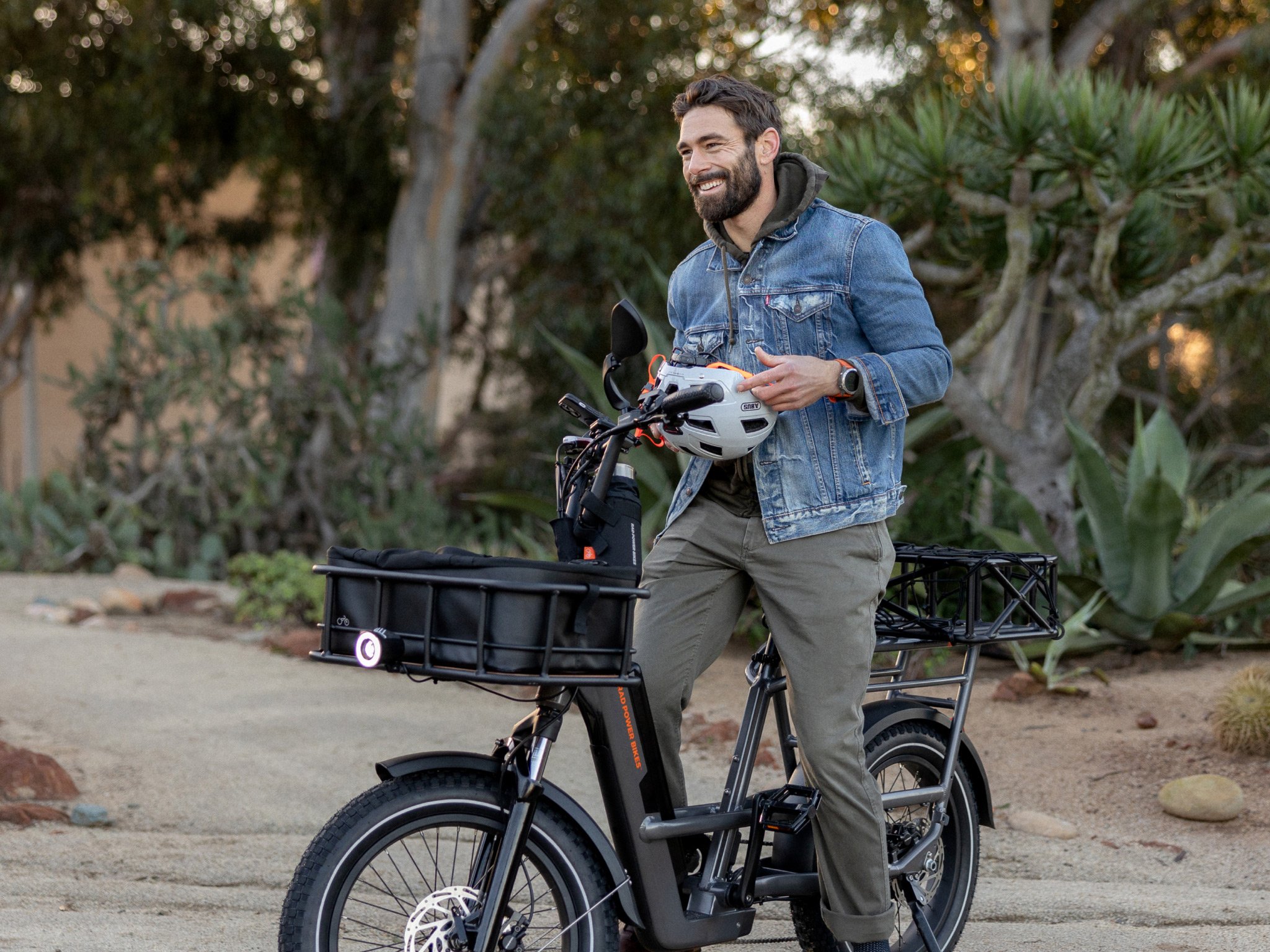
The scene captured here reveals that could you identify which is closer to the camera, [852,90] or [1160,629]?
[1160,629]

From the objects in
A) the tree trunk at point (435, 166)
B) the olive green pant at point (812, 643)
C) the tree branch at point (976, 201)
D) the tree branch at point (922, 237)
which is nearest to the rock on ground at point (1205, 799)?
the olive green pant at point (812, 643)

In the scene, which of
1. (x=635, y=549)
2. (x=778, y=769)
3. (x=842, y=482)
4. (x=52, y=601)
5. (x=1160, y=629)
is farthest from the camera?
(x=52, y=601)

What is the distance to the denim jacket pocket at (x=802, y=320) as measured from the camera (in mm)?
3031

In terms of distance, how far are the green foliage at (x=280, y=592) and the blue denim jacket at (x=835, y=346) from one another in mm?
5857

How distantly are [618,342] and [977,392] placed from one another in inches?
212

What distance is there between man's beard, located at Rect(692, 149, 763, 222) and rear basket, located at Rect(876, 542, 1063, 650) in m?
0.97

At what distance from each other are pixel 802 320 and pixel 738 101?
1.68 ft

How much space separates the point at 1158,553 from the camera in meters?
7.04

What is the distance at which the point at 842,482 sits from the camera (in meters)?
3.02

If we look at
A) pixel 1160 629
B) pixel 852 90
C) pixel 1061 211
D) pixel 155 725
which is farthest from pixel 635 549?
pixel 852 90

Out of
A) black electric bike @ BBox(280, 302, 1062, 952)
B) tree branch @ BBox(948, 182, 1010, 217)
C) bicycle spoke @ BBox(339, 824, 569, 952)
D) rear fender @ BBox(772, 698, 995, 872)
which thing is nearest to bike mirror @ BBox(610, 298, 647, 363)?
black electric bike @ BBox(280, 302, 1062, 952)

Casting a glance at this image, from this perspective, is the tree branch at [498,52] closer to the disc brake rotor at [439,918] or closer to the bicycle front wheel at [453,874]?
the bicycle front wheel at [453,874]

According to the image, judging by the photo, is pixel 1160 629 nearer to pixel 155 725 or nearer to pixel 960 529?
pixel 960 529

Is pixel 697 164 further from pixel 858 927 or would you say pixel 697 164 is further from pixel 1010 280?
pixel 1010 280
